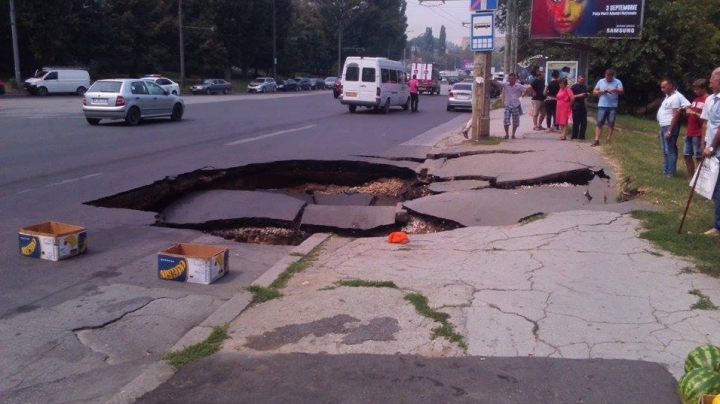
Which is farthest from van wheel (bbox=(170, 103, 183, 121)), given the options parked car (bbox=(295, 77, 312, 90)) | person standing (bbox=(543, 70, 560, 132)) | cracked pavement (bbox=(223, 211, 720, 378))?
parked car (bbox=(295, 77, 312, 90))

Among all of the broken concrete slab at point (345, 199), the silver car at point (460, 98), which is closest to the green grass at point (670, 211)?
the broken concrete slab at point (345, 199)

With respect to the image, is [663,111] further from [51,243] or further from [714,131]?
[51,243]

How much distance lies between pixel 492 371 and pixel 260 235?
532 cm

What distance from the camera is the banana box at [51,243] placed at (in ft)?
23.2

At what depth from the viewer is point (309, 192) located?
12.3 meters

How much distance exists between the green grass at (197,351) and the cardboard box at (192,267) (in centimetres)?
142

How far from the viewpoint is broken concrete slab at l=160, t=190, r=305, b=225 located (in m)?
9.48

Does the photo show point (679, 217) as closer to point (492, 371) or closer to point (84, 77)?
point (492, 371)

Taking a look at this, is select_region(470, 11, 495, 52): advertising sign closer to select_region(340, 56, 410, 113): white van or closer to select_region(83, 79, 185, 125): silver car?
select_region(83, 79, 185, 125): silver car

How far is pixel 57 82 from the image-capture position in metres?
44.8

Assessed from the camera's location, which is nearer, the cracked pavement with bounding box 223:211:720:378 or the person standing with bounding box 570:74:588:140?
the cracked pavement with bounding box 223:211:720:378

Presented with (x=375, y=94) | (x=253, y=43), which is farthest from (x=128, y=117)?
(x=253, y=43)

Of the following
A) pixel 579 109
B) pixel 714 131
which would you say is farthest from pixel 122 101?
pixel 714 131

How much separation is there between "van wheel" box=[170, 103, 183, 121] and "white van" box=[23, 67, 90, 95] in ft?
79.3
